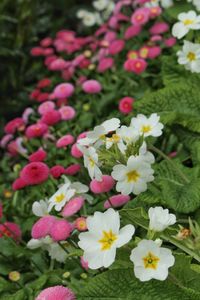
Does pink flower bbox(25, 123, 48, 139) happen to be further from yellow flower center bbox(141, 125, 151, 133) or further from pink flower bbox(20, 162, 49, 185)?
yellow flower center bbox(141, 125, 151, 133)

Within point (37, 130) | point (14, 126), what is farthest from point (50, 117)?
point (14, 126)

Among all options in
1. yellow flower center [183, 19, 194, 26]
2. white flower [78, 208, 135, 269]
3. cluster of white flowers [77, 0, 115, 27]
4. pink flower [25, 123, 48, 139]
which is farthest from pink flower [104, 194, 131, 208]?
cluster of white flowers [77, 0, 115, 27]

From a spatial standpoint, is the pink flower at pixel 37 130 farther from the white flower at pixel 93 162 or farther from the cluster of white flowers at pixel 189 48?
the white flower at pixel 93 162

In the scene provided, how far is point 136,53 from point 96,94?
258mm

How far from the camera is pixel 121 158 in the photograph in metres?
1.63

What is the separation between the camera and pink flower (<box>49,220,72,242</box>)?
5.64ft

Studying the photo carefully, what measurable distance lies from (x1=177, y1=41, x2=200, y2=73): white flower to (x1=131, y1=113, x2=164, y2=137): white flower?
31 centimetres

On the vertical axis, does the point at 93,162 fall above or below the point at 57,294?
above

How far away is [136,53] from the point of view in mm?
2979

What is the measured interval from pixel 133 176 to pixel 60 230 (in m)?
0.24

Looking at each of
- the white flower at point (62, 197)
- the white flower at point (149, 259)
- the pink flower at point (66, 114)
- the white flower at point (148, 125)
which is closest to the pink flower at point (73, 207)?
the white flower at point (62, 197)

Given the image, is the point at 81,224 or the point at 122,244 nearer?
the point at 122,244

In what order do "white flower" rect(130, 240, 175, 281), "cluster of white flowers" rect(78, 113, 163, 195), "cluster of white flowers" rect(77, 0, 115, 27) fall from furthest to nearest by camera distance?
"cluster of white flowers" rect(77, 0, 115, 27)
"cluster of white flowers" rect(78, 113, 163, 195)
"white flower" rect(130, 240, 175, 281)

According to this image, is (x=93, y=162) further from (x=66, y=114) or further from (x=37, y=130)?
(x=66, y=114)
